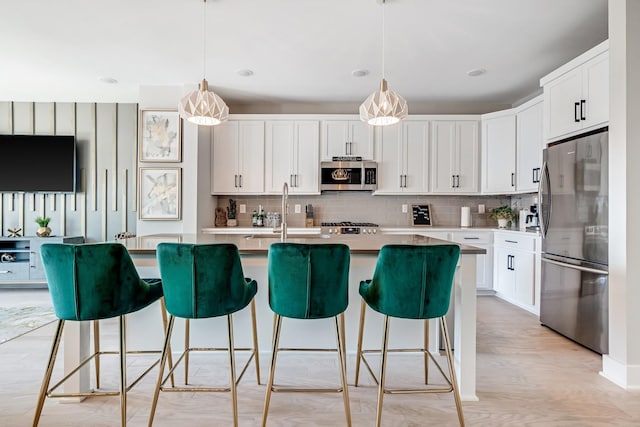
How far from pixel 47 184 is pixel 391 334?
5192 mm

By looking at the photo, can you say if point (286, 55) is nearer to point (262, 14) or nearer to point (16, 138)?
point (262, 14)

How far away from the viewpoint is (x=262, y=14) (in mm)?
2666

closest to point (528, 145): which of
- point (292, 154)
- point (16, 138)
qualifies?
point (292, 154)

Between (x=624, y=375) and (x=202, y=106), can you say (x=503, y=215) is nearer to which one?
(x=624, y=375)

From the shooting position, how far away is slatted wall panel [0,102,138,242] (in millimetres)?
4812

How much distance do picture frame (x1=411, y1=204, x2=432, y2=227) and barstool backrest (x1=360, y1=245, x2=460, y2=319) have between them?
3.20m

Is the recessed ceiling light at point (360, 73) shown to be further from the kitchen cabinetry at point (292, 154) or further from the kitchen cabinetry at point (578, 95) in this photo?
the kitchen cabinetry at point (578, 95)

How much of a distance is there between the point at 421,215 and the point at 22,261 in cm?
557

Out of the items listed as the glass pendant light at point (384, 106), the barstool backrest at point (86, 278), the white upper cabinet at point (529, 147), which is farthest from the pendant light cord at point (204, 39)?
the white upper cabinet at point (529, 147)

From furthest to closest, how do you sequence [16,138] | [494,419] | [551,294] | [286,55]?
[16,138] → [286,55] → [551,294] → [494,419]

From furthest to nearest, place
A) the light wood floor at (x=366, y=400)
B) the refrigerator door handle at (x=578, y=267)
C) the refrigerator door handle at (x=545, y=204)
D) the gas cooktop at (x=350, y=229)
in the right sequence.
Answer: the gas cooktop at (x=350, y=229), the refrigerator door handle at (x=545, y=204), the refrigerator door handle at (x=578, y=267), the light wood floor at (x=366, y=400)

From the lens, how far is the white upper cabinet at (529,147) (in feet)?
12.3

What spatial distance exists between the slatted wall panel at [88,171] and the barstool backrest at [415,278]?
4516 millimetres

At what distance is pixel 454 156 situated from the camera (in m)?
4.58
